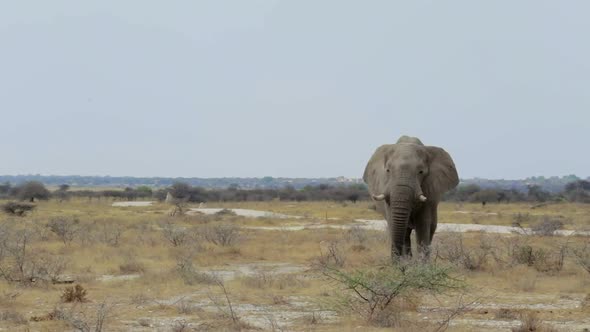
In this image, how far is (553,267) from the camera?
52.3 feet

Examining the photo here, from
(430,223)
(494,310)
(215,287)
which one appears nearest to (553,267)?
(430,223)

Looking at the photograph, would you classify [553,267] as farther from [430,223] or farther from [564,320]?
[564,320]

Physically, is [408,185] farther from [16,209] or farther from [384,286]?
[16,209]

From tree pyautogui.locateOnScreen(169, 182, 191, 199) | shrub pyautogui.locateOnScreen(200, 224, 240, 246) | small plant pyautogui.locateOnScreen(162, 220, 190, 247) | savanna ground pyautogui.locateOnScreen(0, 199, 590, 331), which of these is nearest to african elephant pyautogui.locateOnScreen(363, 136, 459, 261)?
savanna ground pyautogui.locateOnScreen(0, 199, 590, 331)

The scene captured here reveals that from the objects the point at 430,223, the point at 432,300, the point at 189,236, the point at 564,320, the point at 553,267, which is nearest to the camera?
the point at 564,320

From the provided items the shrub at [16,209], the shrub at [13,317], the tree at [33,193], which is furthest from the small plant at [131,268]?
the tree at [33,193]

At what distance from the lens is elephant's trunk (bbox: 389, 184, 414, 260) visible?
12773 millimetres

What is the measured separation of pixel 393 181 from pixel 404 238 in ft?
3.15

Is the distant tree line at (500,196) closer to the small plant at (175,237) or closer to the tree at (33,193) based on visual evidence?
the tree at (33,193)

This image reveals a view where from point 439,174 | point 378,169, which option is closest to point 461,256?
point 439,174

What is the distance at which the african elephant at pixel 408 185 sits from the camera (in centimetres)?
1284

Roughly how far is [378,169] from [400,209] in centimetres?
148

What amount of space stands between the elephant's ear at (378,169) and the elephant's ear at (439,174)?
710 mm

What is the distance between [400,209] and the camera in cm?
1280
